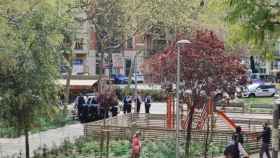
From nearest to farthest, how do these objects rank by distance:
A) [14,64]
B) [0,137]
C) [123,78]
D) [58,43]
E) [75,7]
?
[14,64] < [58,43] < [0,137] < [75,7] < [123,78]

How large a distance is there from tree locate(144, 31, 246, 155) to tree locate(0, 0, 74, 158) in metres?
4.09

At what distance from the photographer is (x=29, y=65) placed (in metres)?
22.2

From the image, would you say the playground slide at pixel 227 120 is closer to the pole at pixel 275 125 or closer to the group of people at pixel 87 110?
the group of people at pixel 87 110

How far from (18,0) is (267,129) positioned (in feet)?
30.6

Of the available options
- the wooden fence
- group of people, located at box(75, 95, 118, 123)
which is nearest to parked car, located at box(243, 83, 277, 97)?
group of people, located at box(75, 95, 118, 123)

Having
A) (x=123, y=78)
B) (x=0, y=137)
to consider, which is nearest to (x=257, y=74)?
(x=123, y=78)

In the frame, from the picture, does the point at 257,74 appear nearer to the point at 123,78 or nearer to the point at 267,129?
the point at 123,78

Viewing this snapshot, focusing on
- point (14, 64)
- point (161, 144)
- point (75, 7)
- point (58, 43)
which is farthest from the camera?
point (75, 7)

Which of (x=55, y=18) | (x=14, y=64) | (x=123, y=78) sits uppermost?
(x=55, y=18)

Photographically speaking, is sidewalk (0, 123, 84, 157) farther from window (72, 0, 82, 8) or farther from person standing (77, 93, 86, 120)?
window (72, 0, 82, 8)

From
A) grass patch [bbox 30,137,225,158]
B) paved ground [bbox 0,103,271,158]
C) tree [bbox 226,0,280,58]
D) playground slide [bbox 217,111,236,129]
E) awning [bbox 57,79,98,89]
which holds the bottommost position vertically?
paved ground [bbox 0,103,271,158]

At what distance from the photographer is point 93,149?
25938 mm

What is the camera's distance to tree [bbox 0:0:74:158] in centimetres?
2223

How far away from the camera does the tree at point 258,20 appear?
9.16 m
